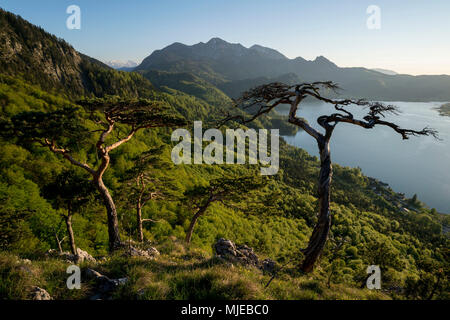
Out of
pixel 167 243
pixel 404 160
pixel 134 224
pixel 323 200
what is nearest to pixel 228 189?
pixel 167 243

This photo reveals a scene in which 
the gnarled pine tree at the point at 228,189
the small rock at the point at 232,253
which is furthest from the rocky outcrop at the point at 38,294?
the gnarled pine tree at the point at 228,189

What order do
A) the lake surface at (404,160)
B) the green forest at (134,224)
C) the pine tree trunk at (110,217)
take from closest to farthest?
the green forest at (134,224) < the pine tree trunk at (110,217) < the lake surface at (404,160)

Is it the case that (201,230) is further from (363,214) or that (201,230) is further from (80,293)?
(363,214)

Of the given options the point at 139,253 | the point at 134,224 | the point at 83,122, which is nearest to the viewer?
the point at 139,253

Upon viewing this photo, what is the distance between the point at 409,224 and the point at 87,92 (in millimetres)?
174303

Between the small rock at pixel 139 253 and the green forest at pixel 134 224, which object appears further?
the small rock at pixel 139 253

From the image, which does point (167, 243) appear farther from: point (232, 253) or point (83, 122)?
point (83, 122)

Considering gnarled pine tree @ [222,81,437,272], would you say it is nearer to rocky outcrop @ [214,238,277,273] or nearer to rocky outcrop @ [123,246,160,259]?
rocky outcrop @ [214,238,277,273]

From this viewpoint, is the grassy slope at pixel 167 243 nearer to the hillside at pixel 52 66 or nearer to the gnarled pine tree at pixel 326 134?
the gnarled pine tree at pixel 326 134

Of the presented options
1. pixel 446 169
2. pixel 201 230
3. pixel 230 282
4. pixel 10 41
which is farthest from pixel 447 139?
pixel 10 41

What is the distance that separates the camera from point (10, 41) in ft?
301

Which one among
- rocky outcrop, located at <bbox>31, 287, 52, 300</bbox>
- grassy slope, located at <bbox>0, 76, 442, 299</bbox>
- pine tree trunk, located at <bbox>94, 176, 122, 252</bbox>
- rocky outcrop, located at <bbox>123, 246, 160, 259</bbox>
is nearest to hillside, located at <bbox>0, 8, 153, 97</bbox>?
grassy slope, located at <bbox>0, 76, 442, 299</bbox>

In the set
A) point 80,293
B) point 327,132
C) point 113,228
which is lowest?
point 113,228
